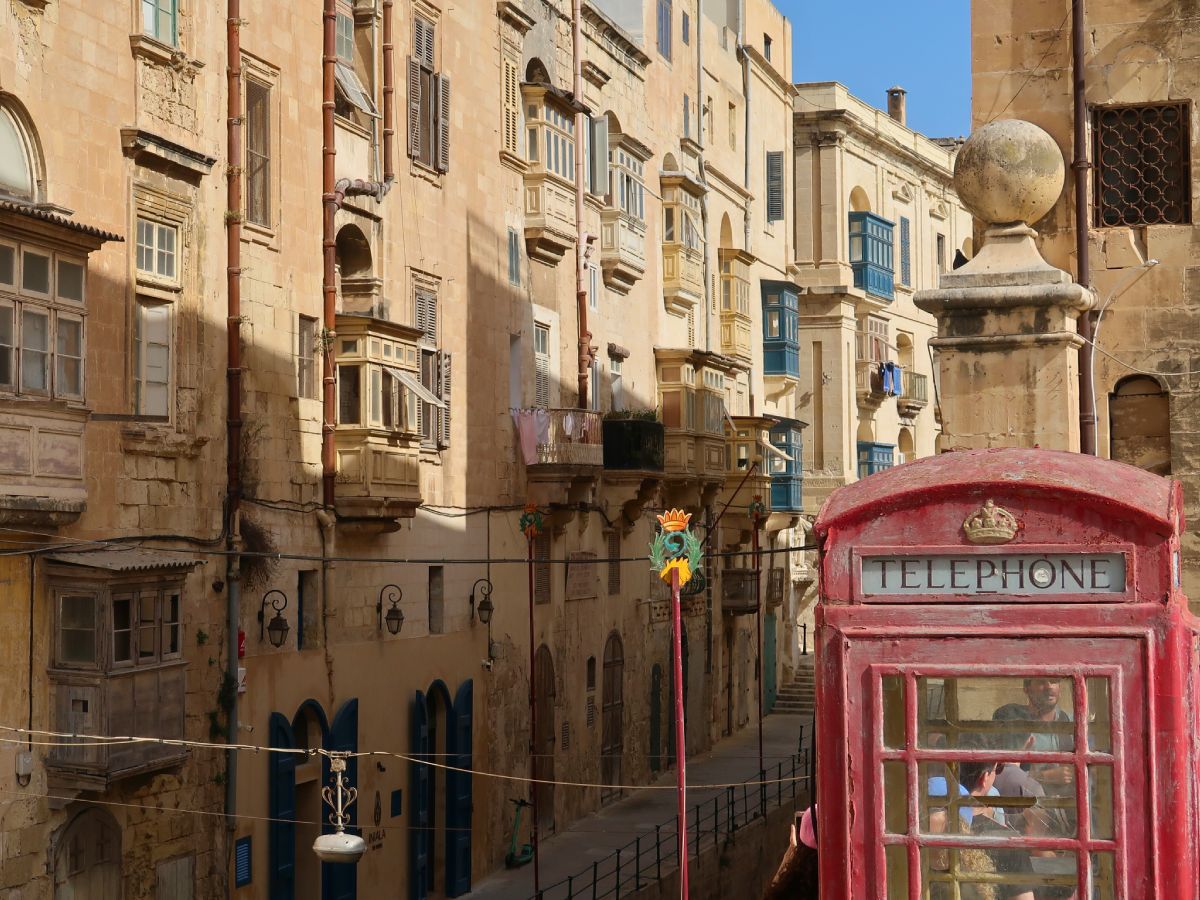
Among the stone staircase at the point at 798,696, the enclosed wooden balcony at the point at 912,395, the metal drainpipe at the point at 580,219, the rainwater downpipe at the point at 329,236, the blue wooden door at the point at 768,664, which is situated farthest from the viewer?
the enclosed wooden balcony at the point at 912,395

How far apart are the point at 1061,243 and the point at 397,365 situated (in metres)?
9.89

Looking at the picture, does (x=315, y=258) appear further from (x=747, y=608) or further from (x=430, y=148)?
(x=747, y=608)

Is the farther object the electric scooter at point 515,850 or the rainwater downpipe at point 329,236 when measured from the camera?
the electric scooter at point 515,850

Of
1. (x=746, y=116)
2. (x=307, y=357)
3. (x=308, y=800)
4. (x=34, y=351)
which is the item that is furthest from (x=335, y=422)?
(x=746, y=116)

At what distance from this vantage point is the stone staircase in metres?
49.6

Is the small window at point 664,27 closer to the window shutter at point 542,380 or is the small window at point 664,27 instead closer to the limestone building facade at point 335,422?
the limestone building facade at point 335,422

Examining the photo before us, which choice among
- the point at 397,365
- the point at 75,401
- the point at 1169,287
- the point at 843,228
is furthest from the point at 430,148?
the point at 843,228

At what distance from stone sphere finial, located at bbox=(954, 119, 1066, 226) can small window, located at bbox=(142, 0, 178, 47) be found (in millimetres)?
9834

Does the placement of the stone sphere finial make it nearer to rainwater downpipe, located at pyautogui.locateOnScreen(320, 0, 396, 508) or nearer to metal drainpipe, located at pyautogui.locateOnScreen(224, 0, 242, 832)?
metal drainpipe, located at pyautogui.locateOnScreen(224, 0, 242, 832)

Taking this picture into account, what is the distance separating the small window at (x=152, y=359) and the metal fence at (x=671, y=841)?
7076 millimetres

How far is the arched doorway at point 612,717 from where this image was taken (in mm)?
35750

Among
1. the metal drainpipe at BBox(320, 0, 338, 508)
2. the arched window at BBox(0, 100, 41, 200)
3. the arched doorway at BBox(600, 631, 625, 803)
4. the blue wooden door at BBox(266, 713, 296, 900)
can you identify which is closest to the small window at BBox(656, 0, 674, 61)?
the arched doorway at BBox(600, 631, 625, 803)

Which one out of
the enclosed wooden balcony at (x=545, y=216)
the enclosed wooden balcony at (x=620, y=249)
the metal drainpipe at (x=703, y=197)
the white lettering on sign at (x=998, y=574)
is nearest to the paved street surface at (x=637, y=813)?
the metal drainpipe at (x=703, y=197)

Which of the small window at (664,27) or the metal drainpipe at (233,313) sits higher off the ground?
the small window at (664,27)
